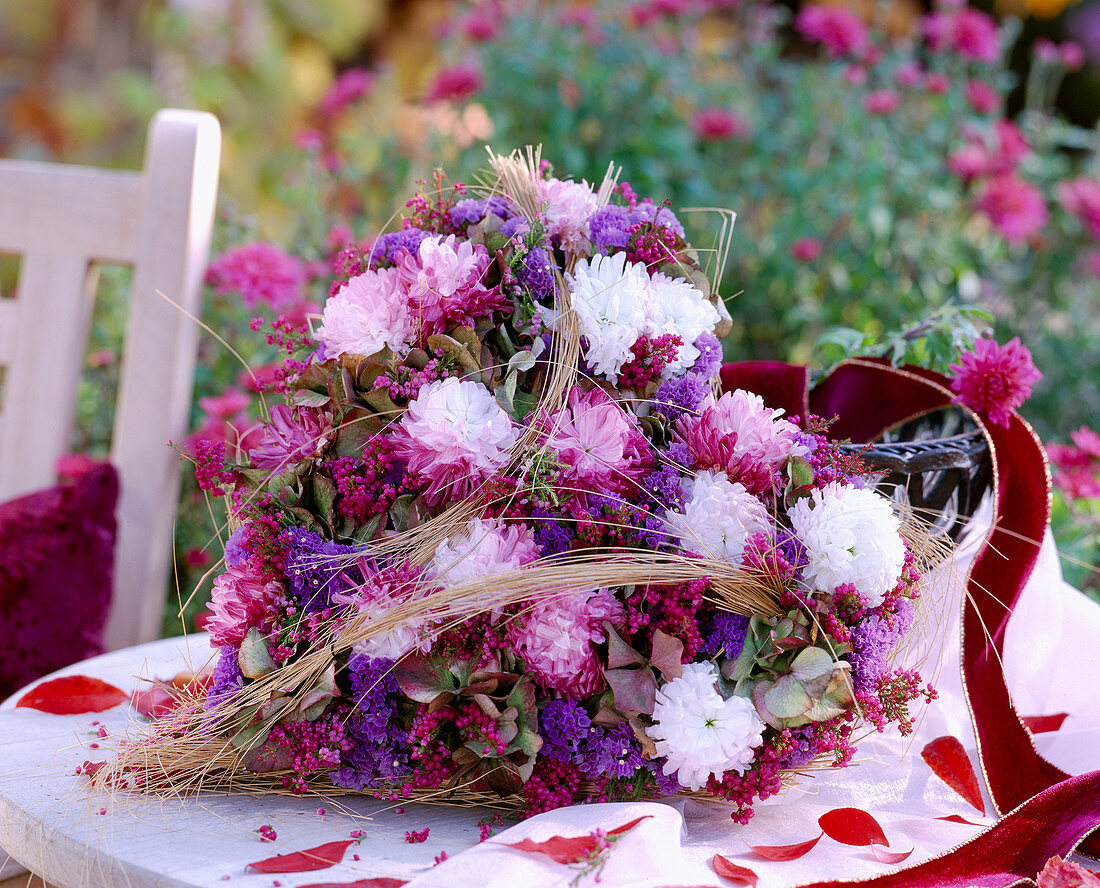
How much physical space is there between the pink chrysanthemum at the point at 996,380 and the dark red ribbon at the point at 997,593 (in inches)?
1.1

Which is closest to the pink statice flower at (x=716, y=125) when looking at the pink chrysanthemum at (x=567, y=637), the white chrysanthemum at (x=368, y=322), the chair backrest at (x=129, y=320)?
the chair backrest at (x=129, y=320)

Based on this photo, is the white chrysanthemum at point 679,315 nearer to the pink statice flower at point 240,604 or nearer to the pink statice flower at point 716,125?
the pink statice flower at point 240,604

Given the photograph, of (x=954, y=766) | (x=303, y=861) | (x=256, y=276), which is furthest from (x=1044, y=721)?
(x=256, y=276)

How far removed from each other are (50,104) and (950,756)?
567 cm

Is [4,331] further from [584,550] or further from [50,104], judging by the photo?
[50,104]

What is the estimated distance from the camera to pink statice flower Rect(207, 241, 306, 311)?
1818 millimetres

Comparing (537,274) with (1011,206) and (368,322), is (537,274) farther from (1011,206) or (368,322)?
(1011,206)

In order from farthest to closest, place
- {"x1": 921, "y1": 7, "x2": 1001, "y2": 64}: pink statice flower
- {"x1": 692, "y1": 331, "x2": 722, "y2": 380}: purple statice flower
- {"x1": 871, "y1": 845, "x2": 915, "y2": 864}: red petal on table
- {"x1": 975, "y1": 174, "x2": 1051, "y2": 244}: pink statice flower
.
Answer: {"x1": 921, "y1": 7, "x2": 1001, "y2": 64}: pink statice flower, {"x1": 975, "y1": 174, "x2": 1051, "y2": 244}: pink statice flower, {"x1": 692, "y1": 331, "x2": 722, "y2": 380}: purple statice flower, {"x1": 871, "y1": 845, "x2": 915, "y2": 864}: red petal on table

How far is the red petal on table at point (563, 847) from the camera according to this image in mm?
776

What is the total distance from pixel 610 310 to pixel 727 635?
1.03 feet

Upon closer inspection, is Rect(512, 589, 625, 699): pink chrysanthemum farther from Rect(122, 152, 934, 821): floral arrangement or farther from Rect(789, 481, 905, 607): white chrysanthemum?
Rect(789, 481, 905, 607): white chrysanthemum

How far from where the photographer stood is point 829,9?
255 cm

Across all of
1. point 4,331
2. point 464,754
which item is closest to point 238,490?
point 464,754

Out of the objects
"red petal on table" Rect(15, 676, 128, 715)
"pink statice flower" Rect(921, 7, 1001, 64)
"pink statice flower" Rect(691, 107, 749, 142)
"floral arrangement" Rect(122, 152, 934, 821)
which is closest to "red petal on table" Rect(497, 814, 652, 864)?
"floral arrangement" Rect(122, 152, 934, 821)
